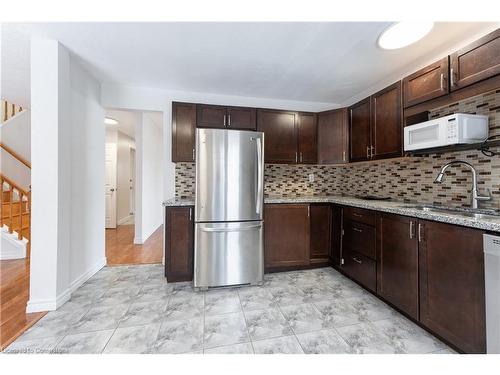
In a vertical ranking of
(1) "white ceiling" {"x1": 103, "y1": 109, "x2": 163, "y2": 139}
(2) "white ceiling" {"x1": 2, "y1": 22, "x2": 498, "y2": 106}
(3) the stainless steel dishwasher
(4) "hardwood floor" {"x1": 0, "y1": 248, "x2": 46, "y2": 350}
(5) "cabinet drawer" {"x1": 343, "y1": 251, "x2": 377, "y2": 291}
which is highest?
(1) "white ceiling" {"x1": 103, "y1": 109, "x2": 163, "y2": 139}

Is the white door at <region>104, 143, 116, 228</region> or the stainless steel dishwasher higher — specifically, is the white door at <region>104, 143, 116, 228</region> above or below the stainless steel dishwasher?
above

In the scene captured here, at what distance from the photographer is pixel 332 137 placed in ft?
9.67

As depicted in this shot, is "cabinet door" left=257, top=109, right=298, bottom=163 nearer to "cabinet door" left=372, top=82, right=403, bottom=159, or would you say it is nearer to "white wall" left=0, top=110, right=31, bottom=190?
"cabinet door" left=372, top=82, right=403, bottom=159

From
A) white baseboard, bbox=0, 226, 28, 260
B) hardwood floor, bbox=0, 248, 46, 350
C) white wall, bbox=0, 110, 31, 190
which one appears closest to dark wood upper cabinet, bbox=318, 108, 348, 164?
hardwood floor, bbox=0, 248, 46, 350

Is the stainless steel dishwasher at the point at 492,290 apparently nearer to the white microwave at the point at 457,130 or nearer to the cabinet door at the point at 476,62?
the white microwave at the point at 457,130

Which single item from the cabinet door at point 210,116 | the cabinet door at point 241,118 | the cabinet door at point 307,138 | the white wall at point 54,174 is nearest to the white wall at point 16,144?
the white wall at point 54,174

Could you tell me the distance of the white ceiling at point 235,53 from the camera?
174 cm

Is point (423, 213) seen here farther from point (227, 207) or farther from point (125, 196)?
point (125, 196)

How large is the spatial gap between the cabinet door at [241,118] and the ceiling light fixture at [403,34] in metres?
1.49

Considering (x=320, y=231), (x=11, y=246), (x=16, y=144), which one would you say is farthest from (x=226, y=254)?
(x=16, y=144)

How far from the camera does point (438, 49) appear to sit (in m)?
2.02

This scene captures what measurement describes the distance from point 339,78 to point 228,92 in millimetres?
1448

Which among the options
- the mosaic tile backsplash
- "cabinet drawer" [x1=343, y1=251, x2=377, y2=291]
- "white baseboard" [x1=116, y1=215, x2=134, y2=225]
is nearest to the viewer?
the mosaic tile backsplash

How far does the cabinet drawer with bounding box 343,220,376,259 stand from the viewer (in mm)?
2135
